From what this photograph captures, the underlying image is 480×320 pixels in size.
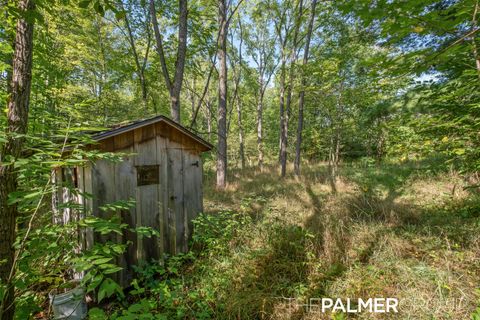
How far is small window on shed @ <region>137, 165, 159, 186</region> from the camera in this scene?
12.2ft

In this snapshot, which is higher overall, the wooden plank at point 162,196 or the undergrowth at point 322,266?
the wooden plank at point 162,196

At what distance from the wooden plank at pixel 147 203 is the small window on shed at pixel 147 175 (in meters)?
0.06

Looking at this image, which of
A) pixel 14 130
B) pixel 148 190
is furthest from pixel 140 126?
pixel 14 130

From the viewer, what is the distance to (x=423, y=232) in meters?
4.17

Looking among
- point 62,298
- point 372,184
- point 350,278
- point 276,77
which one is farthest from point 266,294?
point 276,77

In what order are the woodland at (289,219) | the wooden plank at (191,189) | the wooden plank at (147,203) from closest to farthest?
the woodland at (289,219)
the wooden plank at (147,203)
the wooden plank at (191,189)

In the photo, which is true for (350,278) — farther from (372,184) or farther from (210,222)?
(372,184)

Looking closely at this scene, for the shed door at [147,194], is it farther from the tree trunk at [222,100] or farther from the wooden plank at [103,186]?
the tree trunk at [222,100]

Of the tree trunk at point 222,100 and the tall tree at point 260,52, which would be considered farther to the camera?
the tall tree at point 260,52

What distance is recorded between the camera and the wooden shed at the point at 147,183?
3.18 m

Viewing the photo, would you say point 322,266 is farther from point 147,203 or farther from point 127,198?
point 127,198

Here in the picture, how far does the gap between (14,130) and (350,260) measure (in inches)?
184

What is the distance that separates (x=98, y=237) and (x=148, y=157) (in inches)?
57.5

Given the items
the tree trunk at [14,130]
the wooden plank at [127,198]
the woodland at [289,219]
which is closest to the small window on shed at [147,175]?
the wooden plank at [127,198]
